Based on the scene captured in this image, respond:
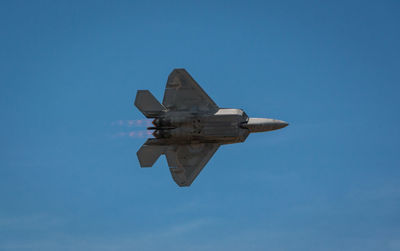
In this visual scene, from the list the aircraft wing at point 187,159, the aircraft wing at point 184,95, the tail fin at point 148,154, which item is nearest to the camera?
the tail fin at point 148,154

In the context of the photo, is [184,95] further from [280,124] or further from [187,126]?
[280,124]

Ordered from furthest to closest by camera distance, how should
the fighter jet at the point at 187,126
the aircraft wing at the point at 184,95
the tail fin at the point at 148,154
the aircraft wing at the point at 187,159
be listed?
the aircraft wing at the point at 184,95 → the aircraft wing at the point at 187,159 → the tail fin at the point at 148,154 → the fighter jet at the point at 187,126

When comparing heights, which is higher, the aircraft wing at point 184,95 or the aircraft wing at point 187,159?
the aircraft wing at point 184,95

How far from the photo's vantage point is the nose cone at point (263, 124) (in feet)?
189

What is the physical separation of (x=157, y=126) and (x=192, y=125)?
3339 millimetres

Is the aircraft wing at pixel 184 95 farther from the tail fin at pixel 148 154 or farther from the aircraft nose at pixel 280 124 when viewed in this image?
the aircraft nose at pixel 280 124

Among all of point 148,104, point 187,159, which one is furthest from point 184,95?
point 187,159

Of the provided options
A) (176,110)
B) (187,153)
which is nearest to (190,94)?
(176,110)

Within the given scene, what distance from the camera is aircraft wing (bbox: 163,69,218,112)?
5753 centimetres

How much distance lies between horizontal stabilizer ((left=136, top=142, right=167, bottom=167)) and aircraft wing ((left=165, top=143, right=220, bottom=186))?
112cm

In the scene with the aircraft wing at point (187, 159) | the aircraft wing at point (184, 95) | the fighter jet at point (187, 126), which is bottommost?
the aircraft wing at point (187, 159)

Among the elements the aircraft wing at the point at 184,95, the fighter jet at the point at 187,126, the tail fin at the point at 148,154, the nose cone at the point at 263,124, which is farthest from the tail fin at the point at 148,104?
→ the nose cone at the point at 263,124

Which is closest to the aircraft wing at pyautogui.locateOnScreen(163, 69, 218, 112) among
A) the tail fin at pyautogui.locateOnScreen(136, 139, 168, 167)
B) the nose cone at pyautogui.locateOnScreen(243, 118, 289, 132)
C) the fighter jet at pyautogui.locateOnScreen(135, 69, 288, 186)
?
the fighter jet at pyautogui.locateOnScreen(135, 69, 288, 186)

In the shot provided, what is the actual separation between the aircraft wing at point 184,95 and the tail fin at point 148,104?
38.9 inches
